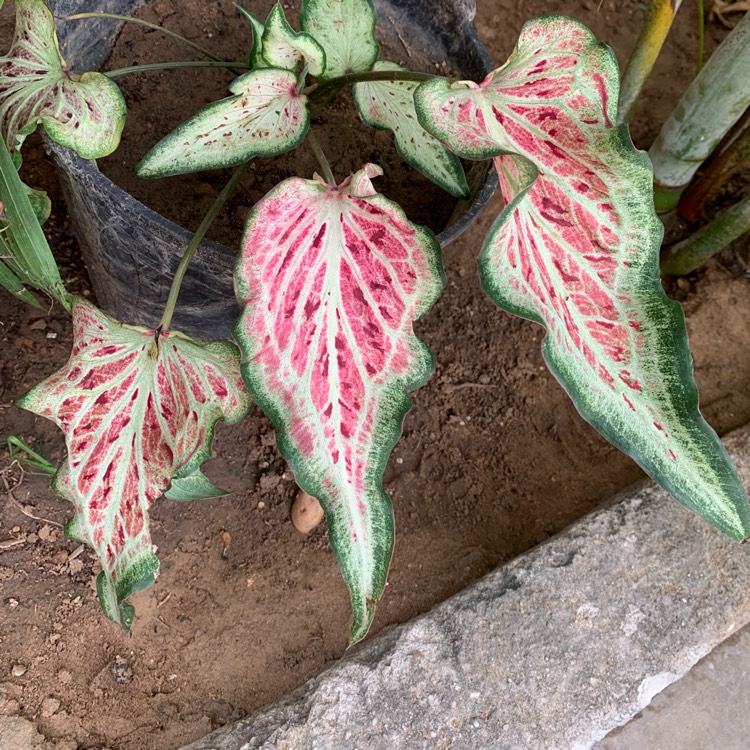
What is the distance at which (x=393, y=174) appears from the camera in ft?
3.96

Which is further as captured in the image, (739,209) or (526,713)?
(739,209)

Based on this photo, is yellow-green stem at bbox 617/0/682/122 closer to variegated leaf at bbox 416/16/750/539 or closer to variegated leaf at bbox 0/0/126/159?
variegated leaf at bbox 416/16/750/539

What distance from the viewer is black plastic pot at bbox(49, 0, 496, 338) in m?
0.95

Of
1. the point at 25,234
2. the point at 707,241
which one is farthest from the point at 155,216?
the point at 707,241

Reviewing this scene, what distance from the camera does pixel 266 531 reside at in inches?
53.1

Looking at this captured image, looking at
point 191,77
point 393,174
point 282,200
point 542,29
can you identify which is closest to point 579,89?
point 542,29

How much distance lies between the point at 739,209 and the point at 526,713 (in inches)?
38.1

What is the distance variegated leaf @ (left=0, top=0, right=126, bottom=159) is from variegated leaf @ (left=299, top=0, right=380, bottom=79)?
0.85 ft

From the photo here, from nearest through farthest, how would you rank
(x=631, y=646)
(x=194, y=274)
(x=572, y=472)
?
1. (x=194, y=274)
2. (x=631, y=646)
3. (x=572, y=472)

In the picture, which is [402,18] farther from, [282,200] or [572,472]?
[572,472]

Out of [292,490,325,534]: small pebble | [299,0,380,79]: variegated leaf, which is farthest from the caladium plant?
[292,490,325,534]: small pebble

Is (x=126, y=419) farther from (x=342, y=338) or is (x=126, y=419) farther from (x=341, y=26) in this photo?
(x=341, y=26)

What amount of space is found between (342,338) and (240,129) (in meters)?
0.26

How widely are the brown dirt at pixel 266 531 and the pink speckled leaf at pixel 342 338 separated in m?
0.52
